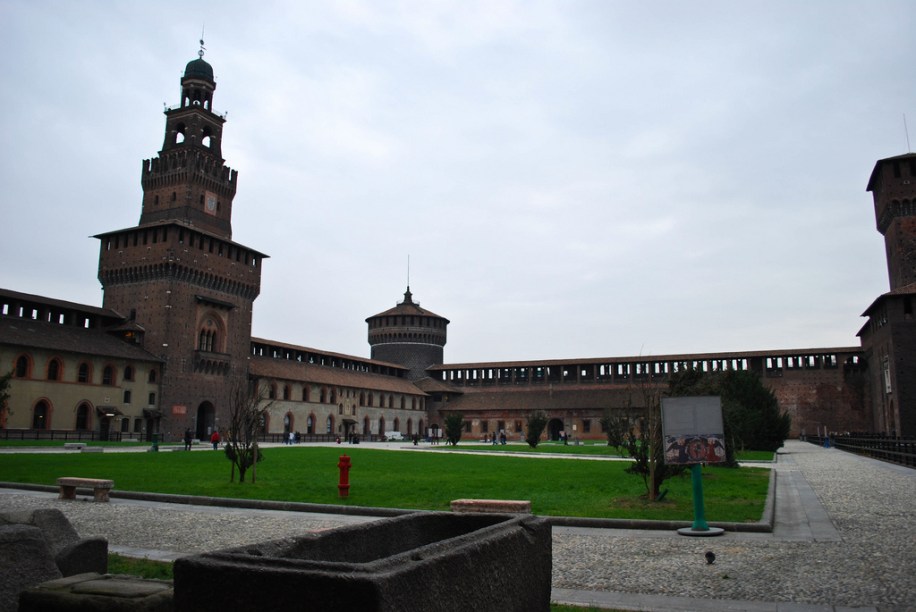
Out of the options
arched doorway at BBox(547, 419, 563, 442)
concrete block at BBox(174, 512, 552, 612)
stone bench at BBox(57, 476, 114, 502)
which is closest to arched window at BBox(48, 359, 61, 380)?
stone bench at BBox(57, 476, 114, 502)

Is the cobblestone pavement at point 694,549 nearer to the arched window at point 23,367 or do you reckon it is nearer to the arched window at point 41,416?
the arched window at point 23,367

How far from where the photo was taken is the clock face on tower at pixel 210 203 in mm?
53975

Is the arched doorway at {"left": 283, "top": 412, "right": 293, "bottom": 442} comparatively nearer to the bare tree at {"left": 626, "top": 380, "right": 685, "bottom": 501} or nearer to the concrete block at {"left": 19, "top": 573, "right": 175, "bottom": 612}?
the bare tree at {"left": 626, "top": 380, "right": 685, "bottom": 501}

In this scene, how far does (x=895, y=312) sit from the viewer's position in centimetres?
4509

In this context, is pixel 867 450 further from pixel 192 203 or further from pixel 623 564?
pixel 192 203

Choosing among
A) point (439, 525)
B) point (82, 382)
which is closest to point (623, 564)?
point (439, 525)

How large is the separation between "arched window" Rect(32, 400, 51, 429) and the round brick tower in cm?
4183

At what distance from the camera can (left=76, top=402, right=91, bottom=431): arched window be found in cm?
4075

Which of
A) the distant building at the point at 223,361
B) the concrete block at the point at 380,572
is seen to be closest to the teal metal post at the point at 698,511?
the concrete block at the point at 380,572

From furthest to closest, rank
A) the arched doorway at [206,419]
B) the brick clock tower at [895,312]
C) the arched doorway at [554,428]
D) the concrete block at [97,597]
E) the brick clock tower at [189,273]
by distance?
1. the arched doorway at [554,428]
2. the arched doorway at [206,419]
3. the brick clock tower at [189,273]
4. the brick clock tower at [895,312]
5. the concrete block at [97,597]

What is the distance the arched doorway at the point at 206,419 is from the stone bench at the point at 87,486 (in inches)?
1485

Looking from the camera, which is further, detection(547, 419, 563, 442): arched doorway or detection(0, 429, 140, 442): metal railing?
detection(547, 419, 563, 442): arched doorway

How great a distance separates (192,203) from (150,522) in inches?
1848

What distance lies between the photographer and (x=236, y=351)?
170 ft
